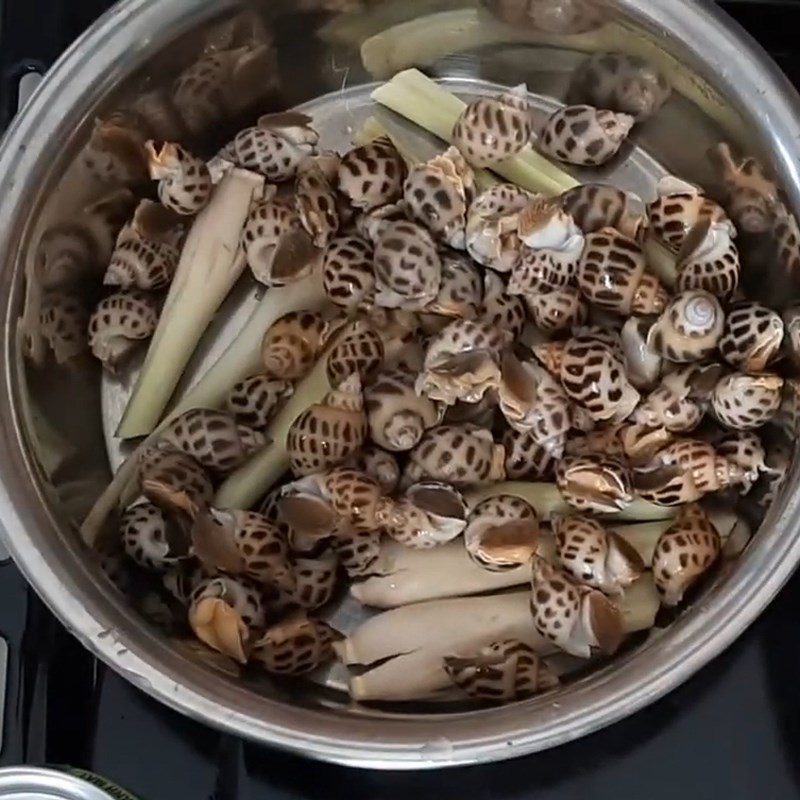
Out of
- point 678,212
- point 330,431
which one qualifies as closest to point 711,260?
point 678,212

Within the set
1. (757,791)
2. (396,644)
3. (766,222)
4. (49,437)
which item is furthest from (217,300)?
(757,791)

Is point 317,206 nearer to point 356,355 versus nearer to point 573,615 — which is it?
point 356,355

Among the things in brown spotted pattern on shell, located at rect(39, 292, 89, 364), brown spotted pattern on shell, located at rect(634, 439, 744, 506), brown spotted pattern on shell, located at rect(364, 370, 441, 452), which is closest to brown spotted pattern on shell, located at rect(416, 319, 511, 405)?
brown spotted pattern on shell, located at rect(364, 370, 441, 452)

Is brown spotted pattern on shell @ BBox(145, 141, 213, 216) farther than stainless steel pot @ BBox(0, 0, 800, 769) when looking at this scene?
Yes

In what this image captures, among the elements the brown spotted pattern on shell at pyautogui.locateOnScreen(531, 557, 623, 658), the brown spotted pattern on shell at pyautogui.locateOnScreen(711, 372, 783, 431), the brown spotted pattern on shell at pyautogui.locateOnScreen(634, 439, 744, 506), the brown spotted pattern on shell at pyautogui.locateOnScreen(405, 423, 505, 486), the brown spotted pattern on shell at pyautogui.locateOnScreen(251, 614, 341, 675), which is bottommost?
the brown spotted pattern on shell at pyautogui.locateOnScreen(251, 614, 341, 675)

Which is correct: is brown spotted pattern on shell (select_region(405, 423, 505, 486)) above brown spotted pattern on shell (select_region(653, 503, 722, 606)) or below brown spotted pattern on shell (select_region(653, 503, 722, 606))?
above

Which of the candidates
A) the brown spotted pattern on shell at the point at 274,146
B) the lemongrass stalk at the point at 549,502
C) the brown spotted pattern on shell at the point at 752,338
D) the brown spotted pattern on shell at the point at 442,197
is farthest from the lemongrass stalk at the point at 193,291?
the brown spotted pattern on shell at the point at 752,338

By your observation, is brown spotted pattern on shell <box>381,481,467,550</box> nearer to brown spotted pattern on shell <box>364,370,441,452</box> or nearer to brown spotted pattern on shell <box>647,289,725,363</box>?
brown spotted pattern on shell <box>364,370,441,452</box>
